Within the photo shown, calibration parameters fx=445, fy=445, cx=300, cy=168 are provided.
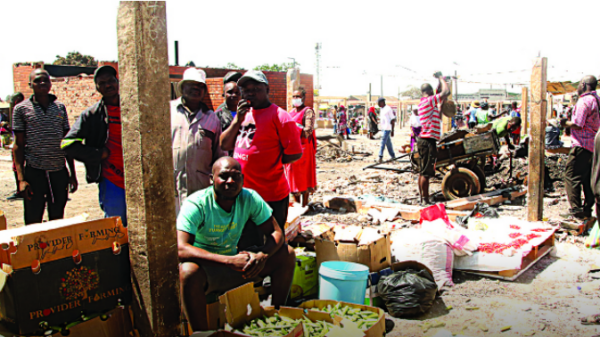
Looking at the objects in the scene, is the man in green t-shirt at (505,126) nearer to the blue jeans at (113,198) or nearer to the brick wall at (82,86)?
the blue jeans at (113,198)

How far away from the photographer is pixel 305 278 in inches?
156

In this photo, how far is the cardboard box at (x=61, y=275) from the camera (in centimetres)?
225

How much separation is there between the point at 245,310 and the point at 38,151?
3029 mm

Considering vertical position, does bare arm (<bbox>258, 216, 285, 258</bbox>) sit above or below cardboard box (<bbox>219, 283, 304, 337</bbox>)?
above

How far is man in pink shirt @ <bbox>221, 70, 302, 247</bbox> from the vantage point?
3.82 metres

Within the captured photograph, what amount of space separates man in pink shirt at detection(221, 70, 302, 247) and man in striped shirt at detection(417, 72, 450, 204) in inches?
152

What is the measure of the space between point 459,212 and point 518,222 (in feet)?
3.70

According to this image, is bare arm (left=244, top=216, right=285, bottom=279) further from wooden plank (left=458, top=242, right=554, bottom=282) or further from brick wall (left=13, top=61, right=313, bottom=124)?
brick wall (left=13, top=61, right=313, bottom=124)

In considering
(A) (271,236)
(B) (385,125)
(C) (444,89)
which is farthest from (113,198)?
(B) (385,125)

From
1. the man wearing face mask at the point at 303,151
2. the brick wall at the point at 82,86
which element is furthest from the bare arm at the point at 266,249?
the brick wall at the point at 82,86

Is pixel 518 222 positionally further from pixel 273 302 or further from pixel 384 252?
pixel 273 302

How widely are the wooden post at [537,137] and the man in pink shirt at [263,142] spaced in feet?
11.9

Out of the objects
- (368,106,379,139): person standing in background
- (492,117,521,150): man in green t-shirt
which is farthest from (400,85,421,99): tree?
(492,117,521,150): man in green t-shirt

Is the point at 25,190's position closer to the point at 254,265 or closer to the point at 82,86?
the point at 254,265
